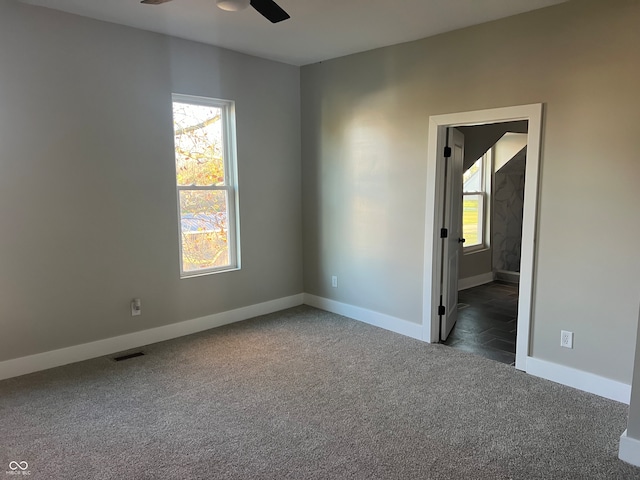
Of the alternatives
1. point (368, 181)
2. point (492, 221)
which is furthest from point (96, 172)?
point (492, 221)

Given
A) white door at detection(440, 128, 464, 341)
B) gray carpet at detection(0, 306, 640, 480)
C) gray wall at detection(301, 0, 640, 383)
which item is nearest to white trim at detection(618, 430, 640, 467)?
gray carpet at detection(0, 306, 640, 480)

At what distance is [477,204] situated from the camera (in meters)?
6.54

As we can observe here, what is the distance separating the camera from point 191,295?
14.1 ft

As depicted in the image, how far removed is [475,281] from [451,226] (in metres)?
2.52

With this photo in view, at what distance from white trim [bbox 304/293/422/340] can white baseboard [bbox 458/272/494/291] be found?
2.04 meters

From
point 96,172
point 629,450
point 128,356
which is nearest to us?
point 629,450

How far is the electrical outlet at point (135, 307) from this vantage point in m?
3.90

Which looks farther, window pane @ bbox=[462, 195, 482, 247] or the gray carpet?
window pane @ bbox=[462, 195, 482, 247]

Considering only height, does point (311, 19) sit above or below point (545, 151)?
above

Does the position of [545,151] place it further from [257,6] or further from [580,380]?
[257,6]

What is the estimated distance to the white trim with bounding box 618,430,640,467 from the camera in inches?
90.1

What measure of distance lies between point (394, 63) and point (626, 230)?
7.75ft

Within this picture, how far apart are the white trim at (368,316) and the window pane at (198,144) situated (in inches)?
68.4

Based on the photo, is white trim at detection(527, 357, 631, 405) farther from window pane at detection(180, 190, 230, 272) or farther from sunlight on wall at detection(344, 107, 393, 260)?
window pane at detection(180, 190, 230, 272)
